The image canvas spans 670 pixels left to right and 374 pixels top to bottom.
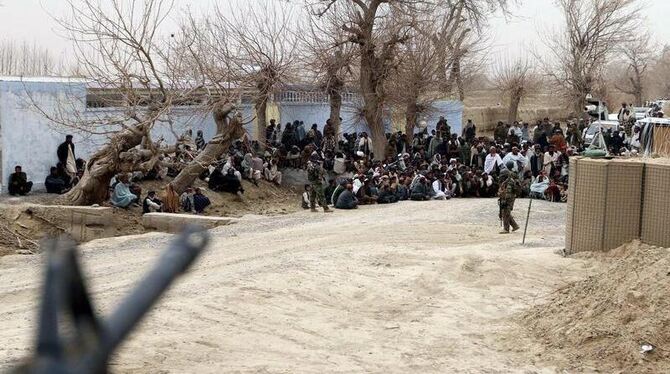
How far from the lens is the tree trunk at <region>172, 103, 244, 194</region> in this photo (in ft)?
67.1

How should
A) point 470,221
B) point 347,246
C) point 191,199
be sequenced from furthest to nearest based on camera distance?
point 191,199 → point 470,221 → point 347,246

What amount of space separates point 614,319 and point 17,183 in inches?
565

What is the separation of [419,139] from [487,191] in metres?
6.48

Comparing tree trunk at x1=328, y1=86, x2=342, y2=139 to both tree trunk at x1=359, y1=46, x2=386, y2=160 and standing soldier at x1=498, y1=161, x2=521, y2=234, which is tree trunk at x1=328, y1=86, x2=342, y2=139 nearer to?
tree trunk at x1=359, y1=46, x2=386, y2=160

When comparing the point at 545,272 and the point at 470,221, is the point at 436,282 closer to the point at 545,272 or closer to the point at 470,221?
the point at 545,272

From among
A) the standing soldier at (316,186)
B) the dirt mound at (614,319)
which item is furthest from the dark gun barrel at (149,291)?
the standing soldier at (316,186)

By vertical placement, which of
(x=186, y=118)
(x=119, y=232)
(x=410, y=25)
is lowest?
(x=119, y=232)

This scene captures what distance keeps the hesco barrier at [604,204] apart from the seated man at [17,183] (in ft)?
40.7

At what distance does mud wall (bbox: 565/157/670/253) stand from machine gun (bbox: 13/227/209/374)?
32.5ft

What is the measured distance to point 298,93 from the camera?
28.6 m

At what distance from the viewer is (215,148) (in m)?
21.0

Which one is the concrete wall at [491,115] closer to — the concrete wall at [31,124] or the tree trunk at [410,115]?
the tree trunk at [410,115]

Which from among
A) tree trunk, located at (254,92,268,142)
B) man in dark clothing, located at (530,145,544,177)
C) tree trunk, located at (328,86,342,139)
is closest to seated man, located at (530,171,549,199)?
man in dark clothing, located at (530,145,544,177)

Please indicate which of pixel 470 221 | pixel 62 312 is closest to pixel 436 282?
pixel 470 221
